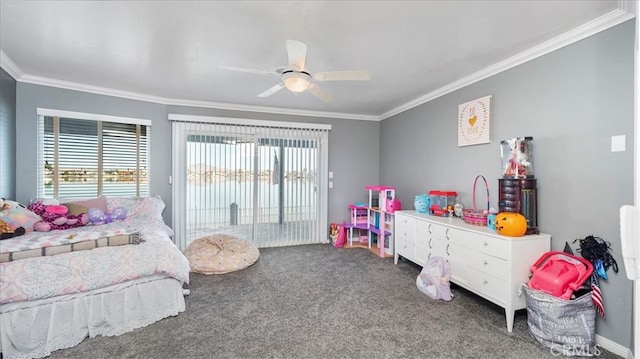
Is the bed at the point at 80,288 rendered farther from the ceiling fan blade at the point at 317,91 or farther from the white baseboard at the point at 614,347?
the white baseboard at the point at 614,347

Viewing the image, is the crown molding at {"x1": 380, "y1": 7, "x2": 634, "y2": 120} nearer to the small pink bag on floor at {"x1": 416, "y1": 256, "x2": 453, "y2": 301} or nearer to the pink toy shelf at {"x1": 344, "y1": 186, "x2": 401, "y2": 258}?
the pink toy shelf at {"x1": 344, "y1": 186, "x2": 401, "y2": 258}

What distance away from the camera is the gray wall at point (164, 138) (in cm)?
334

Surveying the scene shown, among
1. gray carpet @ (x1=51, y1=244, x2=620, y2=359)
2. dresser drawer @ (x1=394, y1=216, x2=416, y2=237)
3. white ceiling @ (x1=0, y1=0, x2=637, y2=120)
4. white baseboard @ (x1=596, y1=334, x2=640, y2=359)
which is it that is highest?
white ceiling @ (x1=0, y1=0, x2=637, y2=120)

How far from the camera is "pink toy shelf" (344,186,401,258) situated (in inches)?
165

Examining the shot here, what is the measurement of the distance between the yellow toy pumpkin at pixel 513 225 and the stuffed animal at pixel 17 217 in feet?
13.7

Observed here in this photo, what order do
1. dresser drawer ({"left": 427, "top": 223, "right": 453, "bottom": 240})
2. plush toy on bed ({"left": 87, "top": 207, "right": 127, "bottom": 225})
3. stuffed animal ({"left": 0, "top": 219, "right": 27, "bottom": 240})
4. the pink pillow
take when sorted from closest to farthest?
stuffed animal ({"left": 0, "top": 219, "right": 27, "bottom": 240})
dresser drawer ({"left": 427, "top": 223, "right": 453, "bottom": 240})
plush toy on bed ({"left": 87, "top": 207, "right": 127, "bottom": 225})
the pink pillow

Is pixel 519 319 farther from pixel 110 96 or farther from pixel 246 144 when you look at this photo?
pixel 110 96

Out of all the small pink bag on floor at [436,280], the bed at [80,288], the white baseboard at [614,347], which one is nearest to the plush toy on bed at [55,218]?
the bed at [80,288]

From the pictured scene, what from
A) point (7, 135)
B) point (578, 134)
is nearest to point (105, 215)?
point (7, 135)

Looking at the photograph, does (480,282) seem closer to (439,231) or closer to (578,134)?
(439,231)

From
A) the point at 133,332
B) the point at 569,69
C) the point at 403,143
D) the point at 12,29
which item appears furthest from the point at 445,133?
the point at 12,29

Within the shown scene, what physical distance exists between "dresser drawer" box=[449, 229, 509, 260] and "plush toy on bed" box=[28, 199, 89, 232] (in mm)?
3915

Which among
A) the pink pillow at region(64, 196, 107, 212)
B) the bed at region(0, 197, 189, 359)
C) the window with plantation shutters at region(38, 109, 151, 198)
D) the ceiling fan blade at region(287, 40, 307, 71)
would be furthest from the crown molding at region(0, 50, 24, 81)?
the ceiling fan blade at region(287, 40, 307, 71)

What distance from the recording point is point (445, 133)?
142 inches
